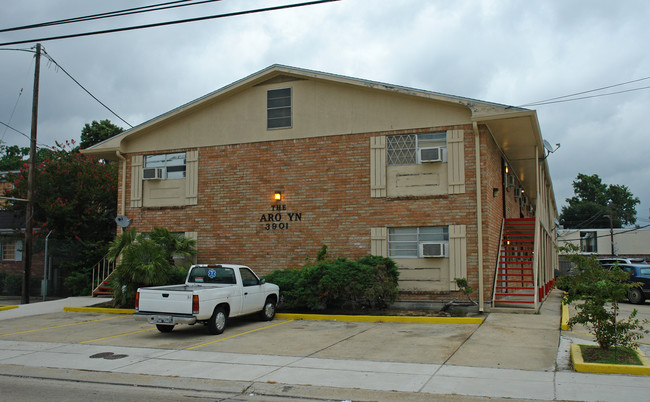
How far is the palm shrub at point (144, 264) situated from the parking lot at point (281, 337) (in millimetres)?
1546

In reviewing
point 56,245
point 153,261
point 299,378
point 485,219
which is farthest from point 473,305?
point 56,245

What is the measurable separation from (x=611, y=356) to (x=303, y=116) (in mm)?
11599

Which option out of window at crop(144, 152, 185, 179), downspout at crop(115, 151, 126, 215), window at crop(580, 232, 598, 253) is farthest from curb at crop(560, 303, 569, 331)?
window at crop(580, 232, 598, 253)

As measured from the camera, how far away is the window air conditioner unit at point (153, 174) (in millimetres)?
19000

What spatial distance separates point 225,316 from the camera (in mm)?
12641

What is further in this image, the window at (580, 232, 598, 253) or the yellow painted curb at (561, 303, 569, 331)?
the window at (580, 232, 598, 253)

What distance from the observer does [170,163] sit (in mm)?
19250

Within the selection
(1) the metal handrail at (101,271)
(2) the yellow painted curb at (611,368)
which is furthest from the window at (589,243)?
(2) the yellow painted curb at (611,368)

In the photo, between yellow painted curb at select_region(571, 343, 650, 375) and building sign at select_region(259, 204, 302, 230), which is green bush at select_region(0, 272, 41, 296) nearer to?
building sign at select_region(259, 204, 302, 230)

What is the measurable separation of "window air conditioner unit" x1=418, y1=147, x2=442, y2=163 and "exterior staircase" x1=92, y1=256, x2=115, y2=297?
12198mm

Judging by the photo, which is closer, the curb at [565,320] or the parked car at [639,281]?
the curb at [565,320]

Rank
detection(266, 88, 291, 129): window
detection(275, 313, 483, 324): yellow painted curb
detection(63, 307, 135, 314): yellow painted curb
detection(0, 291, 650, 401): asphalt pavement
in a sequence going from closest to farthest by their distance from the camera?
detection(0, 291, 650, 401): asphalt pavement, detection(275, 313, 483, 324): yellow painted curb, detection(63, 307, 135, 314): yellow painted curb, detection(266, 88, 291, 129): window

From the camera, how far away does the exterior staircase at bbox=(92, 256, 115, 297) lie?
785 inches

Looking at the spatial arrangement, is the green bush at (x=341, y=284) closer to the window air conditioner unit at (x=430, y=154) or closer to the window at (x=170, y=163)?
the window air conditioner unit at (x=430, y=154)
